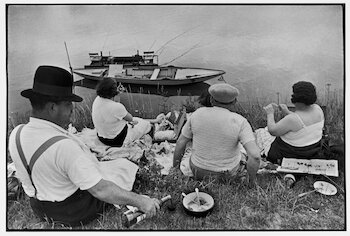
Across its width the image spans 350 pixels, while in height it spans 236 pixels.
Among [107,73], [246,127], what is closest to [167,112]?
[107,73]

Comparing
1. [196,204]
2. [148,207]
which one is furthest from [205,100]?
[148,207]

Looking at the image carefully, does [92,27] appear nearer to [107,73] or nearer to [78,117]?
[107,73]

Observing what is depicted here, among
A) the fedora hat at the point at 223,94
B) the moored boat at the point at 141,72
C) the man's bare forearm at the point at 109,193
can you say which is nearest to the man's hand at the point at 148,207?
the man's bare forearm at the point at 109,193

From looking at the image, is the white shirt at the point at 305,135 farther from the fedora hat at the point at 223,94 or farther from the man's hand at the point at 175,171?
the man's hand at the point at 175,171

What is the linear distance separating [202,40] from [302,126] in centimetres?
170

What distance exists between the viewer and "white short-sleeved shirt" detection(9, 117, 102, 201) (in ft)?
6.99

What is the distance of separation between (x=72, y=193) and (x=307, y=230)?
190 centimetres

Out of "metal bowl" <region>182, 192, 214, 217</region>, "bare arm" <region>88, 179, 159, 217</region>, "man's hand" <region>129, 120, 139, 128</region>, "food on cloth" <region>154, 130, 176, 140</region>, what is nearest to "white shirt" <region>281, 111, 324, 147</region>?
"metal bowl" <region>182, 192, 214, 217</region>

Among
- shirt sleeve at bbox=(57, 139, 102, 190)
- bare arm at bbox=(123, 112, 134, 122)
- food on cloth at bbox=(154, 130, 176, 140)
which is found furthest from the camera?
food on cloth at bbox=(154, 130, 176, 140)

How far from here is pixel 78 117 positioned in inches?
160

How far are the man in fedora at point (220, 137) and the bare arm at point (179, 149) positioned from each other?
0.01 m

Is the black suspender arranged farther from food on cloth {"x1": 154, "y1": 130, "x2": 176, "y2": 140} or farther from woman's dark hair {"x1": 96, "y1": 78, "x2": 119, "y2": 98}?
food on cloth {"x1": 154, "y1": 130, "x2": 176, "y2": 140}

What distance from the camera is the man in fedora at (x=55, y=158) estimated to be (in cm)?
214

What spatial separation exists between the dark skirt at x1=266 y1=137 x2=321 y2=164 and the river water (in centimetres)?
69
